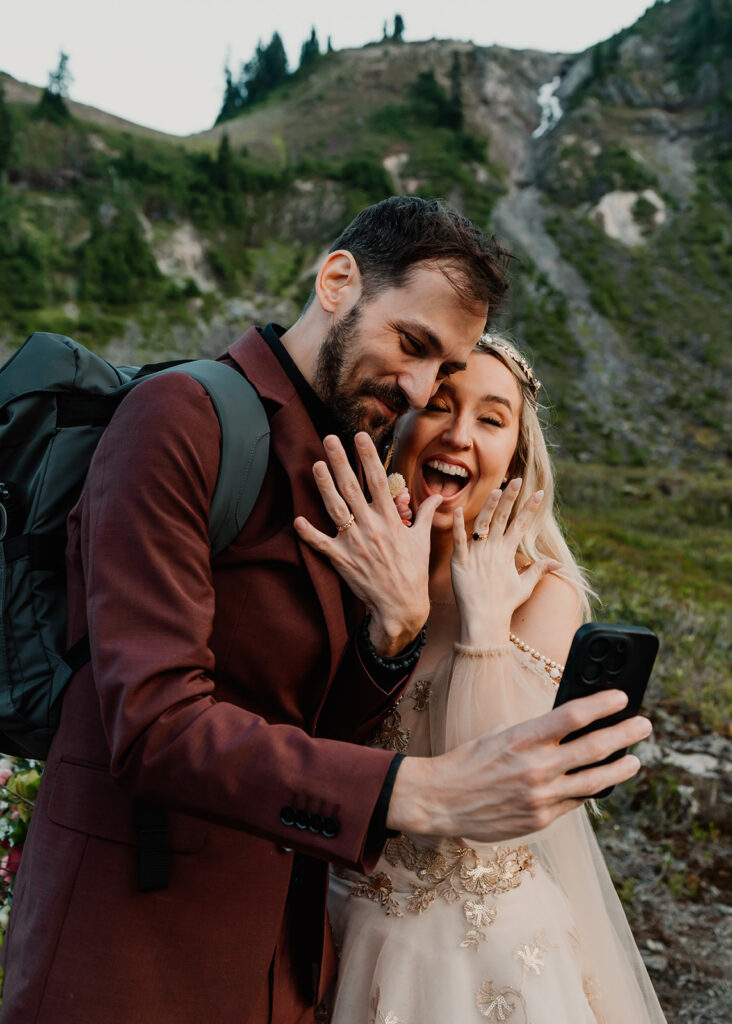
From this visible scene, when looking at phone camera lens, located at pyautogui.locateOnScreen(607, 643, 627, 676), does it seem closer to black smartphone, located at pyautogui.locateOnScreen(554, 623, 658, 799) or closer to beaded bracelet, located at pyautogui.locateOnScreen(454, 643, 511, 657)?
black smartphone, located at pyautogui.locateOnScreen(554, 623, 658, 799)

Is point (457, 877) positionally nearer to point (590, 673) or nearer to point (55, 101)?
point (590, 673)

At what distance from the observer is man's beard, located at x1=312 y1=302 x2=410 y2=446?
2047 mm

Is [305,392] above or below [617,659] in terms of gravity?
above

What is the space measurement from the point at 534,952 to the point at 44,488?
5.75 ft

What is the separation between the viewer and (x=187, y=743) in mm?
1298

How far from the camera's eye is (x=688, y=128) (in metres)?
82.1

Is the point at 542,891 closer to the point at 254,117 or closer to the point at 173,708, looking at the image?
the point at 173,708

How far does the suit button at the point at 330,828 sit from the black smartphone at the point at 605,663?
0.40m

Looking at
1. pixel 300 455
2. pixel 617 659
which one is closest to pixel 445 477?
pixel 300 455

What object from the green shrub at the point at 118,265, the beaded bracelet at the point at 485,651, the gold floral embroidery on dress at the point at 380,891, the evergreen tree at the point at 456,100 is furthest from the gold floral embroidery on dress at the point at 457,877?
the evergreen tree at the point at 456,100

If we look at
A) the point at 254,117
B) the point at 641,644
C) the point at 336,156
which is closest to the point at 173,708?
the point at 641,644

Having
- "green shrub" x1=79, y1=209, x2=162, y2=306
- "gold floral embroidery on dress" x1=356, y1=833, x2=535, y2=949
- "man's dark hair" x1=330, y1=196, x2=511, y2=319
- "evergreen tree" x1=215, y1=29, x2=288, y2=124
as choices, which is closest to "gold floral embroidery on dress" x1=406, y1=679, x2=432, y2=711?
"gold floral embroidery on dress" x1=356, y1=833, x2=535, y2=949

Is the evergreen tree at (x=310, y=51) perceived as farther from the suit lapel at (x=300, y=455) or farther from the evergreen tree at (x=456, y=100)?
the suit lapel at (x=300, y=455)

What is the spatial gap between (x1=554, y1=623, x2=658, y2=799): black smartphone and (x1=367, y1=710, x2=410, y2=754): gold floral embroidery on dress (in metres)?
1.30
